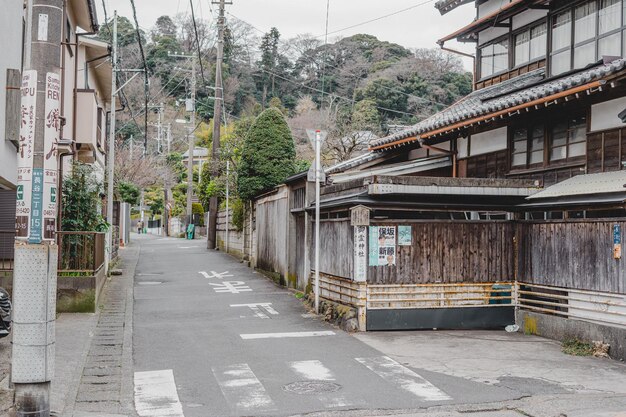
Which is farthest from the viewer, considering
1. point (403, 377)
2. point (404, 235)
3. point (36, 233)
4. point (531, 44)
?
point (531, 44)

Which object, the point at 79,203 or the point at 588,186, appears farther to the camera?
the point at 79,203

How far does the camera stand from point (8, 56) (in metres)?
12.2

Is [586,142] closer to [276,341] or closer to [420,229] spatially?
[420,229]

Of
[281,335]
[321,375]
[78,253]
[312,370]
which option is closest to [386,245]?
[281,335]

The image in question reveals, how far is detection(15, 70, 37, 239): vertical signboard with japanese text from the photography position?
21.6 feet

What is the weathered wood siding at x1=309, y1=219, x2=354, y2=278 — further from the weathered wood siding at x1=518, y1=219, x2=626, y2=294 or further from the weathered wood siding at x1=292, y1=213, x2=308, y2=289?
the weathered wood siding at x1=518, y1=219, x2=626, y2=294

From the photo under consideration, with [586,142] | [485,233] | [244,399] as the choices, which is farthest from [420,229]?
[244,399]

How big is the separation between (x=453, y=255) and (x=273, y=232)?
8.91 meters

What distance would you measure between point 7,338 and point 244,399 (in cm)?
530

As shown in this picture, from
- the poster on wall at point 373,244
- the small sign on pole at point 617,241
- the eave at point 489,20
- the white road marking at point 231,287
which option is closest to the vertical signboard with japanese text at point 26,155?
the poster on wall at point 373,244

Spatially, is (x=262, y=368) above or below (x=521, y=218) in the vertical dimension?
below

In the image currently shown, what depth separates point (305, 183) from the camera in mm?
17422

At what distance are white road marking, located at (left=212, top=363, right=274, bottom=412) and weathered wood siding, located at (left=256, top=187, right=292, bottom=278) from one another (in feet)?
31.4

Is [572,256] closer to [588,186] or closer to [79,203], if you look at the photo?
[588,186]
